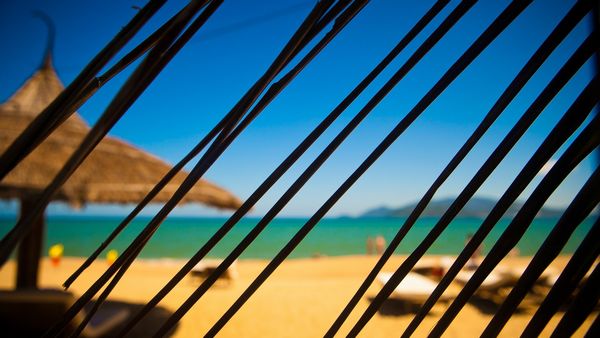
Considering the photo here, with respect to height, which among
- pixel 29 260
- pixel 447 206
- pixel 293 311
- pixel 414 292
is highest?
pixel 447 206

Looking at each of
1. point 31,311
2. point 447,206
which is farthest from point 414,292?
point 447,206

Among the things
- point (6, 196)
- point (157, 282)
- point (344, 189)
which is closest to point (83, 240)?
point (157, 282)

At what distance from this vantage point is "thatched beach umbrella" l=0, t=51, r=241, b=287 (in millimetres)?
3059

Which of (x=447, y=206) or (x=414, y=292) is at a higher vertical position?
(x=447, y=206)

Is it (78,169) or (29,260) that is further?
(29,260)

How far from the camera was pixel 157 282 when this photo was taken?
654 centimetres

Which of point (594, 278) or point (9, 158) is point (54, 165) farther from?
point (594, 278)

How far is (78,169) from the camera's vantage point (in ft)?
11.0

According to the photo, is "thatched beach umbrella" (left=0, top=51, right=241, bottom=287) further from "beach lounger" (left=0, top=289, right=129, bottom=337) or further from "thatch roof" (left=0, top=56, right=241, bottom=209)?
"beach lounger" (left=0, top=289, right=129, bottom=337)

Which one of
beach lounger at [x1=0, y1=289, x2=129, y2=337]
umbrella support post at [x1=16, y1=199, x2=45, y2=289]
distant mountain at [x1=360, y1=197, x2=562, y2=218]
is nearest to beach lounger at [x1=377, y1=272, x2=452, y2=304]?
beach lounger at [x1=0, y1=289, x2=129, y2=337]

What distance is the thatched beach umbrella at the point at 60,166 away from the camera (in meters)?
3.06

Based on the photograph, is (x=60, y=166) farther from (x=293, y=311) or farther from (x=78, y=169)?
(x=293, y=311)

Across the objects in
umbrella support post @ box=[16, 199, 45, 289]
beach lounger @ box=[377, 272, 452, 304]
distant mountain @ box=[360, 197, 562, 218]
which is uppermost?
distant mountain @ box=[360, 197, 562, 218]

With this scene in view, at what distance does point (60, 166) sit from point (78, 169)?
0.22m
